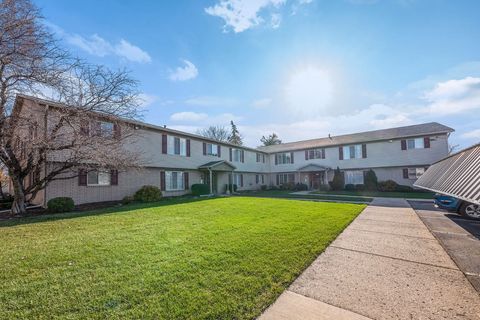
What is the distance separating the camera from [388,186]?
22.4 meters

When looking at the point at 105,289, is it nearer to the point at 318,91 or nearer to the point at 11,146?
the point at 11,146

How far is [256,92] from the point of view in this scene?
15.6 m

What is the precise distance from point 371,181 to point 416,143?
17.9 feet

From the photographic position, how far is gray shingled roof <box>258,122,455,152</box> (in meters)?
21.8

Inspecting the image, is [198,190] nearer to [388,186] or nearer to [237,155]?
[237,155]

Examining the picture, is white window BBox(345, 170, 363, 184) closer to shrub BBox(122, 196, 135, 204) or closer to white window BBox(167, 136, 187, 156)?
white window BBox(167, 136, 187, 156)

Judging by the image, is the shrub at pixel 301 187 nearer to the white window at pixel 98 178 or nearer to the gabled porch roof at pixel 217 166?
the gabled porch roof at pixel 217 166

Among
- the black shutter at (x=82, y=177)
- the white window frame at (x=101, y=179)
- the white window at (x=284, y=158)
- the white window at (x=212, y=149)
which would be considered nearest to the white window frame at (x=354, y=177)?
the white window at (x=284, y=158)

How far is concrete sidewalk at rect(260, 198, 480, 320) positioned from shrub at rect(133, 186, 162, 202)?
1264 centimetres

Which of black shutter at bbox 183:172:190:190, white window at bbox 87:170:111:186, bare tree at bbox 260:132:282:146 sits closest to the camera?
white window at bbox 87:170:111:186

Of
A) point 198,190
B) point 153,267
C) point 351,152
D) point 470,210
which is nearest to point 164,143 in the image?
point 198,190

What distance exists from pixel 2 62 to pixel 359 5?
13731 millimetres

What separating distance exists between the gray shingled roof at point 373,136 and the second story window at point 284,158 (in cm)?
58

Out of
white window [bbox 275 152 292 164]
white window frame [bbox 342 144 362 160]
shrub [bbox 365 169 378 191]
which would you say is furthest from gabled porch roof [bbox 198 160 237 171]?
shrub [bbox 365 169 378 191]
